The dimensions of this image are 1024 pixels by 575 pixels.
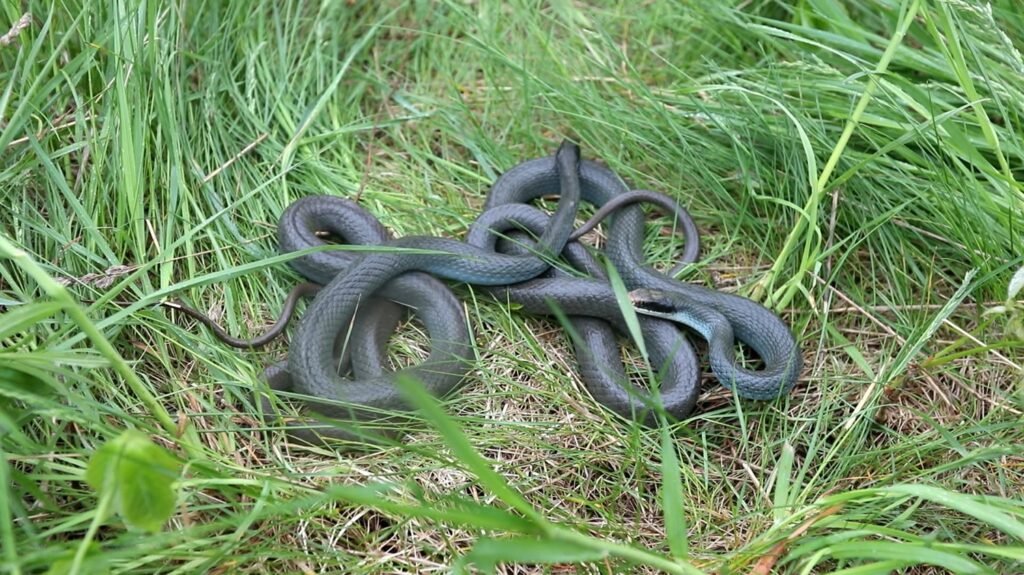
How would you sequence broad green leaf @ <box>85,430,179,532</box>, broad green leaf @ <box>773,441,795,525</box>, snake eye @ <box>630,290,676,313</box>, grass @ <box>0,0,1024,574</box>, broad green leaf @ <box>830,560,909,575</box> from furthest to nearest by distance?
snake eye @ <box>630,290,676,313</box> → broad green leaf @ <box>773,441,795,525</box> → grass @ <box>0,0,1024,574</box> → broad green leaf @ <box>830,560,909,575</box> → broad green leaf @ <box>85,430,179,532</box>

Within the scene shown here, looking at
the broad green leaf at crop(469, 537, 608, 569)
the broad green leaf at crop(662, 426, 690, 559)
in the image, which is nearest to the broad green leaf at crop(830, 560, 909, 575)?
the broad green leaf at crop(662, 426, 690, 559)

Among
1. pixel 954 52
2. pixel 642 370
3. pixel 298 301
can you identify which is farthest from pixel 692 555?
pixel 954 52

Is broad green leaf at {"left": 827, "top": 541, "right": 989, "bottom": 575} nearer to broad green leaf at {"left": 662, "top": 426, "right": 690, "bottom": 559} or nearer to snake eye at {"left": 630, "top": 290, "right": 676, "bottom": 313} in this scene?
broad green leaf at {"left": 662, "top": 426, "right": 690, "bottom": 559}

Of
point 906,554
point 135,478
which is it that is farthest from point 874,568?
point 135,478

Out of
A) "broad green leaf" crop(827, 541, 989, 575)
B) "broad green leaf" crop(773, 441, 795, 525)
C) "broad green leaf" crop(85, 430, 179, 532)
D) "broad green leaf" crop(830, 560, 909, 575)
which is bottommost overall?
"broad green leaf" crop(773, 441, 795, 525)

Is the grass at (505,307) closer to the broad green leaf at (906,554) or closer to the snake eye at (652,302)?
the broad green leaf at (906,554)

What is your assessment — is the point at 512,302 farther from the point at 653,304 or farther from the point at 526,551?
the point at 526,551
